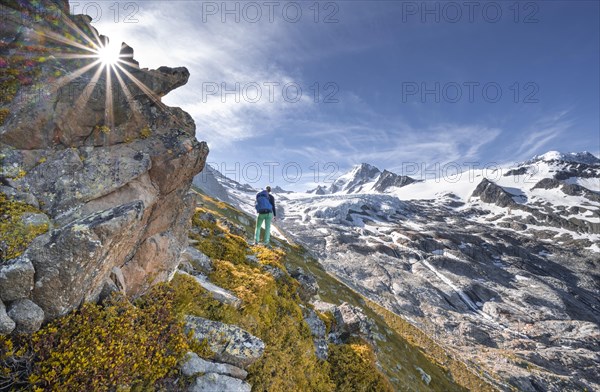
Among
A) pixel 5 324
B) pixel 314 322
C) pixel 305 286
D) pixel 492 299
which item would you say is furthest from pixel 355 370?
pixel 492 299

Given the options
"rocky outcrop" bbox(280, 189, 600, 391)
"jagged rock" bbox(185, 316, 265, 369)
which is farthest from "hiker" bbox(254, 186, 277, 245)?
"jagged rock" bbox(185, 316, 265, 369)

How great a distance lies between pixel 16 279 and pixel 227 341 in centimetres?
560

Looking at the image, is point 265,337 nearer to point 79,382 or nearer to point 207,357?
point 207,357

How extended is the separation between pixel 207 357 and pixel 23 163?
29.3ft

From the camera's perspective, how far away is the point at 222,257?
52.9ft

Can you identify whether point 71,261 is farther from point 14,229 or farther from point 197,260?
point 197,260

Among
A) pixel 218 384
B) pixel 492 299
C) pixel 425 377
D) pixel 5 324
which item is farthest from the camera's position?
pixel 492 299

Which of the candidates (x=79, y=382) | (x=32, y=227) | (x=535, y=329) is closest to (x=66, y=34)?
(x=32, y=227)

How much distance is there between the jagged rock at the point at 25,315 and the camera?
20.7ft

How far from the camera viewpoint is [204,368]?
8484mm

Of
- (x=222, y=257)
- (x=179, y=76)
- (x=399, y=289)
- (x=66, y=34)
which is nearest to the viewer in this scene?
(x=66, y=34)

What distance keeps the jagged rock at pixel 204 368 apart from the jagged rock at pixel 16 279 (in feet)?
13.7

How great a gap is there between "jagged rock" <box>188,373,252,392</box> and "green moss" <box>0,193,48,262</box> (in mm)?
5532

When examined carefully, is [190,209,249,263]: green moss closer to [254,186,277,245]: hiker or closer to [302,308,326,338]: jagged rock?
[254,186,277,245]: hiker
